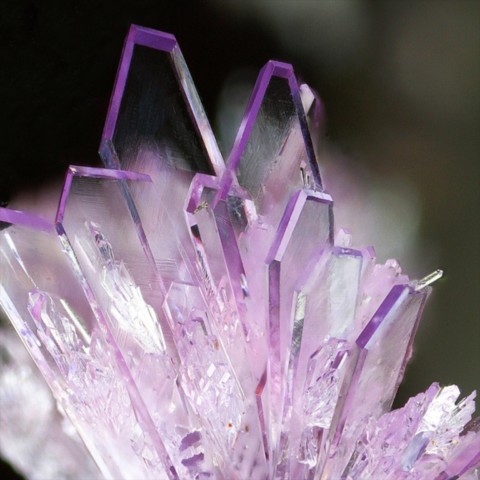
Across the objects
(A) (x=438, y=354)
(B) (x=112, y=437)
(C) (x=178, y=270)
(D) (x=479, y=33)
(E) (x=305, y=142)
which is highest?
(D) (x=479, y=33)

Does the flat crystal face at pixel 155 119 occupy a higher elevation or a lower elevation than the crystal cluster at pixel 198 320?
higher

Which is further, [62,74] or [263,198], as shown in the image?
[62,74]

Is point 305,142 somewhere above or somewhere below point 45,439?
above

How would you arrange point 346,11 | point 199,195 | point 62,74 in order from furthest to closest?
point 346,11
point 62,74
point 199,195

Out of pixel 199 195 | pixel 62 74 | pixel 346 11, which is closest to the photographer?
pixel 199 195

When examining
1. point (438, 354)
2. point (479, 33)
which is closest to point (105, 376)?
point (438, 354)

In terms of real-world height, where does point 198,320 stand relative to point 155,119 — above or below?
below

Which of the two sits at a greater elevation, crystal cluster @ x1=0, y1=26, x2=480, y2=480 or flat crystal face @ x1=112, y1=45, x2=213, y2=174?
flat crystal face @ x1=112, y1=45, x2=213, y2=174

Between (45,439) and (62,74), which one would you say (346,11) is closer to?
(62,74)
